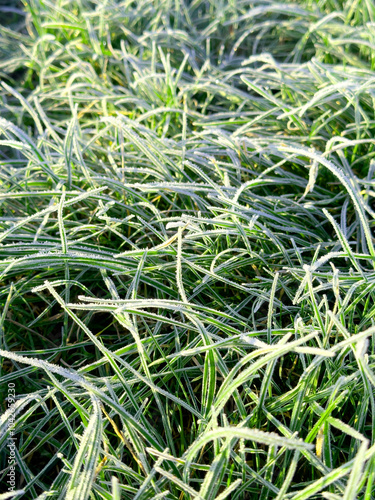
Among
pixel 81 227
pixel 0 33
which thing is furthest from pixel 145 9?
pixel 81 227

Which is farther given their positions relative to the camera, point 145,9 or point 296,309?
point 145,9

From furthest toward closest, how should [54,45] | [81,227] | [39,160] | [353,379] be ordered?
[54,45] < [39,160] < [81,227] < [353,379]

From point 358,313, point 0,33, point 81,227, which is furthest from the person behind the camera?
point 0,33

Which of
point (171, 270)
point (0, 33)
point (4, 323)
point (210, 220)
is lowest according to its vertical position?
point (4, 323)

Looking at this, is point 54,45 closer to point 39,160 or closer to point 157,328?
point 39,160

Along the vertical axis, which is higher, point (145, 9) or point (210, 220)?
point (145, 9)


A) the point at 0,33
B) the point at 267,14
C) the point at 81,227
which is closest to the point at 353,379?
the point at 81,227

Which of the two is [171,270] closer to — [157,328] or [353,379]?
[157,328]
